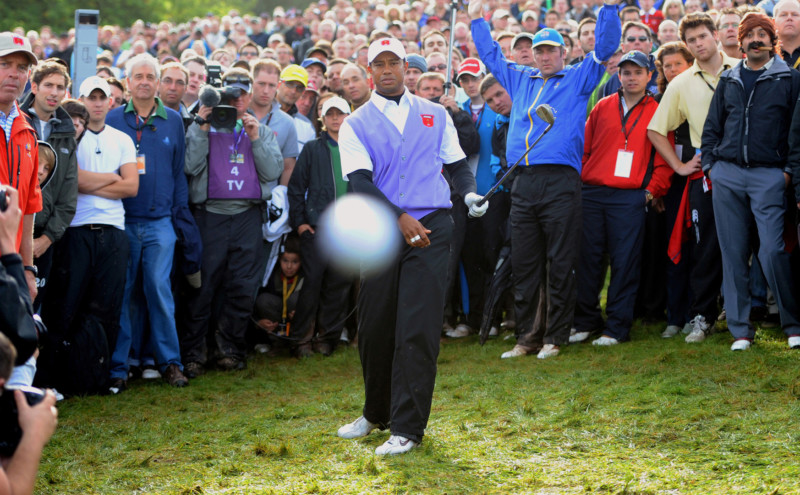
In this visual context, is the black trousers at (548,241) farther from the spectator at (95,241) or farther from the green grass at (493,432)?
the spectator at (95,241)

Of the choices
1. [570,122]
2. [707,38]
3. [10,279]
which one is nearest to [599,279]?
[570,122]

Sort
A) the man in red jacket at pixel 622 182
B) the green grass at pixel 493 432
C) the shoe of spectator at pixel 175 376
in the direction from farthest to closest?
1. the man in red jacket at pixel 622 182
2. the shoe of spectator at pixel 175 376
3. the green grass at pixel 493 432

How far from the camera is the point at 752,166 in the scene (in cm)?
784

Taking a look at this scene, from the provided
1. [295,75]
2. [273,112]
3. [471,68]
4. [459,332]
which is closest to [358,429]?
[459,332]

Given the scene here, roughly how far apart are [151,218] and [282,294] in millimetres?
1763

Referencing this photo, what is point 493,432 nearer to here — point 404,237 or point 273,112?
point 404,237

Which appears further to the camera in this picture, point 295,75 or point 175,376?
point 295,75

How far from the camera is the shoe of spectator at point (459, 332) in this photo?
9938 mm

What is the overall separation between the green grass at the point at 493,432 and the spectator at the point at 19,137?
1.41 metres

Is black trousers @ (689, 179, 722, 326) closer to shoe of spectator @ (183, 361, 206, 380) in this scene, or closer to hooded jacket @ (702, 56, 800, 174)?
hooded jacket @ (702, 56, 800, 174)

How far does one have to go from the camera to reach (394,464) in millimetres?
5418

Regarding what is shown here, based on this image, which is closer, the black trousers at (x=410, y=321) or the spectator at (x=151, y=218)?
the black trousers at (x=410, y=321)

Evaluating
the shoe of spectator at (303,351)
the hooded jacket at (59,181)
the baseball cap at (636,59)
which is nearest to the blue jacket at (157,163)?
the hooded jacket at (59,181)

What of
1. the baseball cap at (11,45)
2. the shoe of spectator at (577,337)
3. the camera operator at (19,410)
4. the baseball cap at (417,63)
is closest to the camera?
the camera operator at (19,410)
